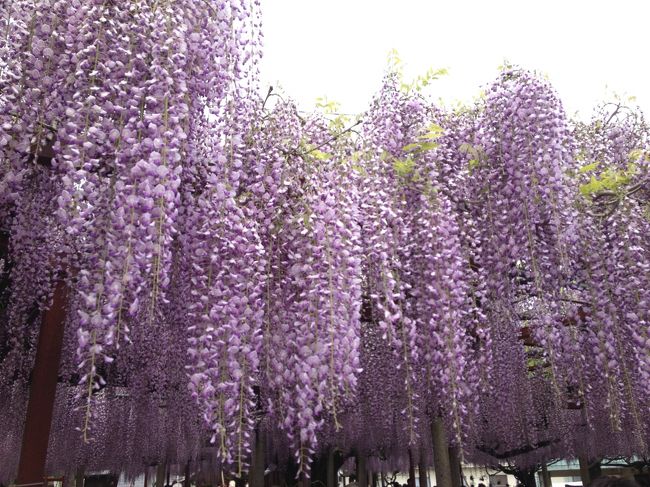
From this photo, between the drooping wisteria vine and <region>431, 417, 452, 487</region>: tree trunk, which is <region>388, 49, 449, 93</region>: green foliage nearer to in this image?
the drooping wisteria vine

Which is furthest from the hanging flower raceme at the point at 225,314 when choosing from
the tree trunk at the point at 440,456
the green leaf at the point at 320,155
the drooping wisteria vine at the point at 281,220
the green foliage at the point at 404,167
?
the tree trunk at the point at 440,456

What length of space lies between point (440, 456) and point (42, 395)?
3.19 m

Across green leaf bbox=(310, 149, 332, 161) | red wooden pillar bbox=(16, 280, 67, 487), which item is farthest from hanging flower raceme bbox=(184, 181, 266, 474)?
red wooden pillar bbox=(16, 280, 67, 487)

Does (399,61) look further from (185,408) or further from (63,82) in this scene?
(185,408)

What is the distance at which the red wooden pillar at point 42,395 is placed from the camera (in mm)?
3771

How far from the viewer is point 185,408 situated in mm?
6273

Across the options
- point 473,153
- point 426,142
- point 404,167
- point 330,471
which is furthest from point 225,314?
point 330,471

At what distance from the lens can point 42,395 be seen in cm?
415

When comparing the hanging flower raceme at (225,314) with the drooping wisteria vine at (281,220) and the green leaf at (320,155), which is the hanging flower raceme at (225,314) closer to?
the drooping wisteria vine at (281,220)

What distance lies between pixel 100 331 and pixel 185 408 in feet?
14.3

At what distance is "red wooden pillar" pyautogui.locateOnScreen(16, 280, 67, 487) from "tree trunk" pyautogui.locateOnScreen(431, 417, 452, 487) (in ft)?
9.73

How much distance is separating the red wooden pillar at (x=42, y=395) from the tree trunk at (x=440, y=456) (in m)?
2.97

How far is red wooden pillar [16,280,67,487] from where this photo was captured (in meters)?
3.77

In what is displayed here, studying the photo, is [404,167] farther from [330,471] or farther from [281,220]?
[330,471]
